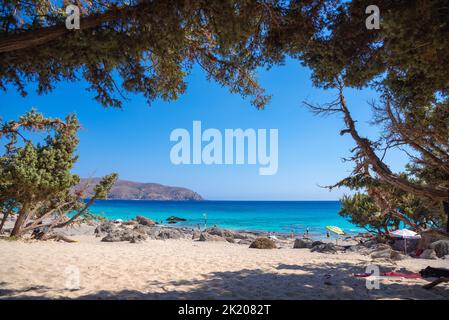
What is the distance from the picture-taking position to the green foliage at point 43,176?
1255 centimetres

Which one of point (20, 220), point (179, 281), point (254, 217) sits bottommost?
point (254, 217)

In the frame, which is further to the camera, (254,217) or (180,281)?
(254,217)

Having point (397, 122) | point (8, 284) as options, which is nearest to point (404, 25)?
point (397, 122)

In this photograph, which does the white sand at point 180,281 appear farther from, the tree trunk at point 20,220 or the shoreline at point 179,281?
the tree trunk at point 20,220

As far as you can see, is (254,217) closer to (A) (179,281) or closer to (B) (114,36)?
(A) (179,281)

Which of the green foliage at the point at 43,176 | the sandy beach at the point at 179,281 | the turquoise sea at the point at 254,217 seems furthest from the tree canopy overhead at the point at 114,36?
the turquoise sea at the point at 254,217

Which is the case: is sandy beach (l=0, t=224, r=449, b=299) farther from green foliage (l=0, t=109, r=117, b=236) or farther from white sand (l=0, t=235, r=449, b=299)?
green foliage (l=0, t=109, r=117, b=236)

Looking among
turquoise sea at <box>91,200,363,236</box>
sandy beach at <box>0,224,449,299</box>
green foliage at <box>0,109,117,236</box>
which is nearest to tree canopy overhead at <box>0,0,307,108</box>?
sandy beach at <box>0,224,449,299</box>

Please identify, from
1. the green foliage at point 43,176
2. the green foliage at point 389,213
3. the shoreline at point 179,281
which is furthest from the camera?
the green foliage at point 389,213

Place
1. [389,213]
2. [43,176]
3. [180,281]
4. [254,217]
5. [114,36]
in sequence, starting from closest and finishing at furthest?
[114,36]
[180,281]
[43,176]
[389,213]
[254,217]

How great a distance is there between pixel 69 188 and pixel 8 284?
31.9ft

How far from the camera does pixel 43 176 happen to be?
1305 cm

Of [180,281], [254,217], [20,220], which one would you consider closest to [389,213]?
[180,281]
